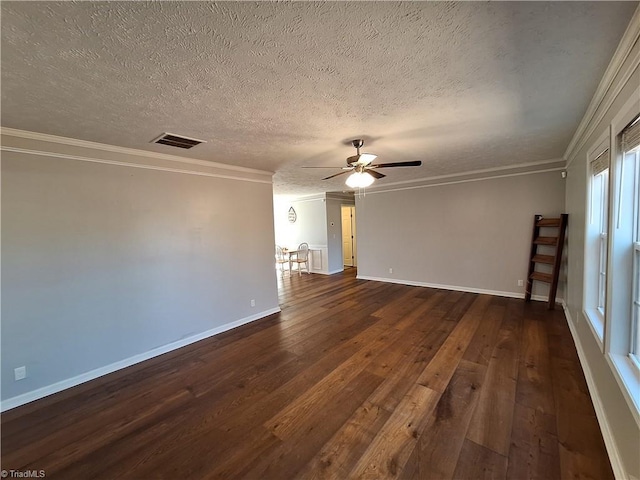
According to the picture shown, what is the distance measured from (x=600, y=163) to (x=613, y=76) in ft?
2.73

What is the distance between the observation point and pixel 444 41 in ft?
4.38

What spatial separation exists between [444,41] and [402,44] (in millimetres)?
208

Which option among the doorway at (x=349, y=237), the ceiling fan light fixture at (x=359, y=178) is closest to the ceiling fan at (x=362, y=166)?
the ceiling fan light fixture at (x=359, y=178)

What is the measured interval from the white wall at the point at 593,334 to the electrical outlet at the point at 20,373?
4.21 metres

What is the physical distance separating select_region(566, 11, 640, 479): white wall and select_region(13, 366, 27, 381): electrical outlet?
4208 mm

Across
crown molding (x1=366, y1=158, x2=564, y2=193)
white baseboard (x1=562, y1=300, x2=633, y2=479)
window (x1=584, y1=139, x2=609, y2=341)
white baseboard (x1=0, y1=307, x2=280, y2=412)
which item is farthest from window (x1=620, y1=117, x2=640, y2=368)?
white baseboard (x1=0, y1=307, x2=280, y2=412)

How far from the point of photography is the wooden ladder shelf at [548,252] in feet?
13.3

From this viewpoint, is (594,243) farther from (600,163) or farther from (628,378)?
(628,378)

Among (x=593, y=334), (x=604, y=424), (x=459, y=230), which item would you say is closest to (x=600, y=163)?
(x=593, y=334)

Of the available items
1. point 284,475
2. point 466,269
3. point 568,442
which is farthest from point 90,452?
point 466,269

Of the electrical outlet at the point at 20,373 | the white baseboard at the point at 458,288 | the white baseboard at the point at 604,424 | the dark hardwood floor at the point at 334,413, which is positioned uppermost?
the electrical outlet at the point at 20,373

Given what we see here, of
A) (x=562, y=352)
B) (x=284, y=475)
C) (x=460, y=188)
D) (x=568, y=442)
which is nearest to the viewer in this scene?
(x=284, y=475)

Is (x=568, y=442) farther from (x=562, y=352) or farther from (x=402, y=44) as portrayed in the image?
(x=402, y=44)

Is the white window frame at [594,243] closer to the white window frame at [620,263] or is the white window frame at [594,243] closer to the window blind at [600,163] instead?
the window blind at [600,163]
